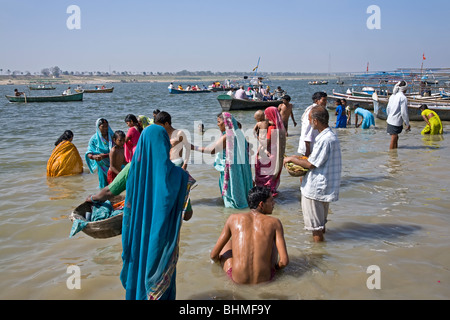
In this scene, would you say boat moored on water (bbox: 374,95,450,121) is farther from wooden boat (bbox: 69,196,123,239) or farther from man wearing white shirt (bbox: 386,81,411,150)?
wooden boat (bbox: 69,196,123,239)

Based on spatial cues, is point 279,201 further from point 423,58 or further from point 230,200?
point 423,58

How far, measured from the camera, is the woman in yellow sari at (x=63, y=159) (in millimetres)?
8383

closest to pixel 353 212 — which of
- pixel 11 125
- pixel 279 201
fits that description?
pixel 279 201

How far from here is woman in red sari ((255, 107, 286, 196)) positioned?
21.2 feet

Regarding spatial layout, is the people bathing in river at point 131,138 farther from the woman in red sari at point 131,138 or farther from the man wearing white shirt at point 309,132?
the man wearing white shirt at point 309,132

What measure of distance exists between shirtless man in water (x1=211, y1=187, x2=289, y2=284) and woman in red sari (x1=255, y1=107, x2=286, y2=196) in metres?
2.83

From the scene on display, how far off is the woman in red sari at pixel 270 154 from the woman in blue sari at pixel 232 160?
0.52m

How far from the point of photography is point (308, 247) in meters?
4.68

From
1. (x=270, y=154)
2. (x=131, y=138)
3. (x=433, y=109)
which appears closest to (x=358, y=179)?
(x=270, y=154)

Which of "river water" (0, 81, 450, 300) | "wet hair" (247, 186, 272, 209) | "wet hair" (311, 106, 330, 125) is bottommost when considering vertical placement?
"river water" (0, 81, 450, 300)

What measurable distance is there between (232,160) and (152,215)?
3065 mm

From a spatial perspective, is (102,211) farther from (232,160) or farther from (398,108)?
(398,108)

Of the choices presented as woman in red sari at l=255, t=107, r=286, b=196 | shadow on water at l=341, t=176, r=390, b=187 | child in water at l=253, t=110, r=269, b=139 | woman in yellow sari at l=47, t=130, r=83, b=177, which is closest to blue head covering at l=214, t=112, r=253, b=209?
woman in red sari at l=255, t=107, r=286, b=196
